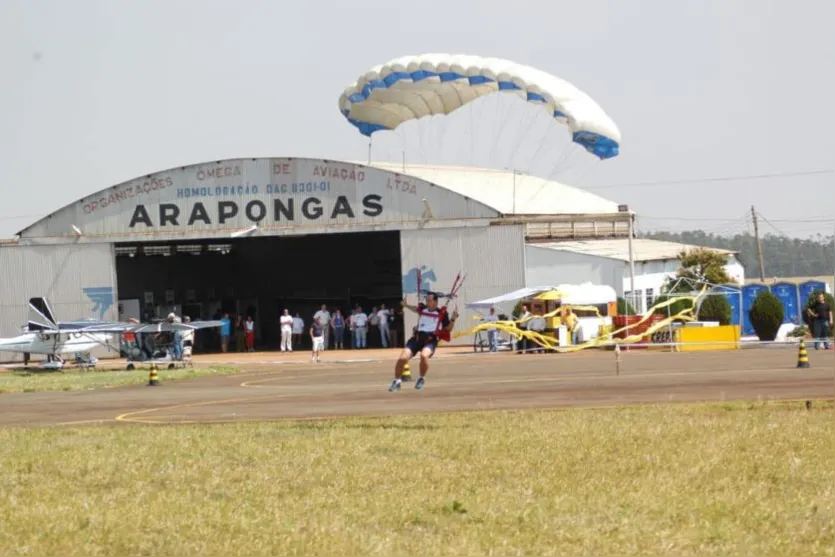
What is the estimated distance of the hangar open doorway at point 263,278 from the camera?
2256 inches

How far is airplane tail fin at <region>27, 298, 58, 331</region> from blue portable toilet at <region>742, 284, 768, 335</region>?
24.1m

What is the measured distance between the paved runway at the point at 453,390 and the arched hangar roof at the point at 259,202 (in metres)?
13.4

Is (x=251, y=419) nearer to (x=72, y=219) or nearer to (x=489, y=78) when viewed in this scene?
(x=489, y=78)

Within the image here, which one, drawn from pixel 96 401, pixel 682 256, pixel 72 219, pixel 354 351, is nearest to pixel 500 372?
pixel 96 401

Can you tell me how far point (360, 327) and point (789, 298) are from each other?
644 inches

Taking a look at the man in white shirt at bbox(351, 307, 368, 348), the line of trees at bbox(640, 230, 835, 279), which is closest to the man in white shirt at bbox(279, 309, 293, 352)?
the man in white shirt at bbox(351, 307, 368, 348)

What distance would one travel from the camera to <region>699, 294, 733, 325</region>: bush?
4422 centimetres

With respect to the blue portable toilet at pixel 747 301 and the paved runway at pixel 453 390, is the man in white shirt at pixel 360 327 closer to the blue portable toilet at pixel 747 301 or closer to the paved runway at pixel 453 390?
the blue portable toilet at pixel 747 301

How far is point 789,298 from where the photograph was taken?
5044 cm

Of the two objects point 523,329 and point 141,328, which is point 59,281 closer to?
point 141,328

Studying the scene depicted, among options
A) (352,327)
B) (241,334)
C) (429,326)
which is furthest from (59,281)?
(429,326)

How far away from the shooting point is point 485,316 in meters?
46.2

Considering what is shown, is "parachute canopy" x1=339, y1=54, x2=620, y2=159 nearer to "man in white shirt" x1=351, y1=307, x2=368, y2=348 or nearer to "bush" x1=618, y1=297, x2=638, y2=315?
"bush" x1=618, y1=297, x2=638, y2=315

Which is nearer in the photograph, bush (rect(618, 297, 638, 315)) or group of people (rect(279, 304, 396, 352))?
bush (rect(618, 297, 638, 315))
